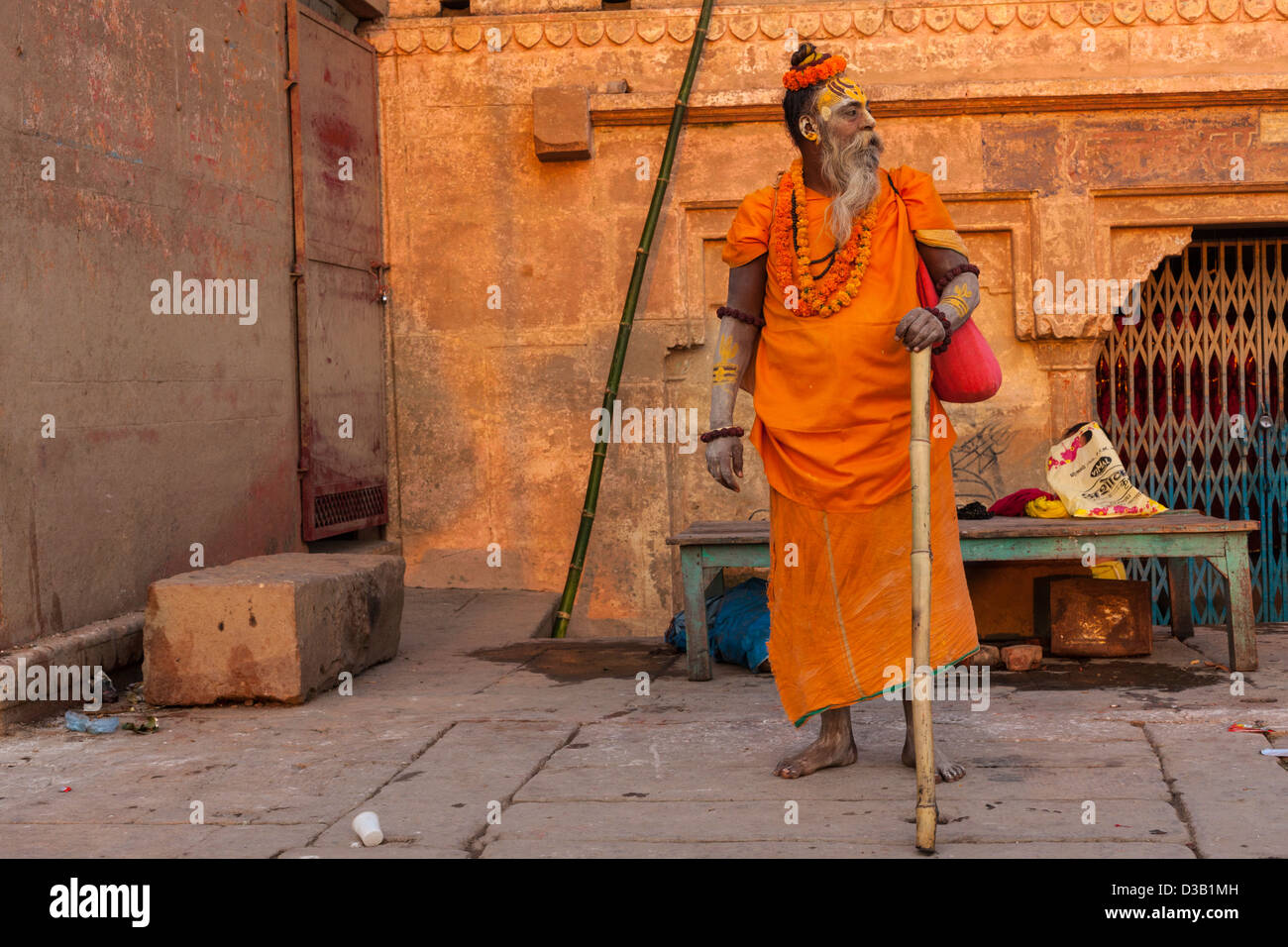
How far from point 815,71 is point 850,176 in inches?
13.4

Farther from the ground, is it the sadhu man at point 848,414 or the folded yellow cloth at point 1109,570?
the sadhu man at point 848,414

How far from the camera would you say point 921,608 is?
333 centimetres

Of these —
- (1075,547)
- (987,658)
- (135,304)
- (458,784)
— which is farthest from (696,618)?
(135,304)

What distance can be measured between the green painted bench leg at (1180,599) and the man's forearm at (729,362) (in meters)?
3.15

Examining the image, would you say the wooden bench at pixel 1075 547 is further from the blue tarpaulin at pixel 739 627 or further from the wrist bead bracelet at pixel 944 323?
the wrist bead bracelet at pixel 944 323

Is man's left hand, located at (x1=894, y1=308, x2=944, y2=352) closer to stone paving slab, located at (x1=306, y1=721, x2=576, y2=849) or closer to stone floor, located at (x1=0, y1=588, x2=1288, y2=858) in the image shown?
stone floor, located at (x1=0, y1=588, x2=1288, y2=858)

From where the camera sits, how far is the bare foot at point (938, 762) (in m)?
3.86

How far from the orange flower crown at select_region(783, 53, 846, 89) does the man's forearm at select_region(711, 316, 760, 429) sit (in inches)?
28.8

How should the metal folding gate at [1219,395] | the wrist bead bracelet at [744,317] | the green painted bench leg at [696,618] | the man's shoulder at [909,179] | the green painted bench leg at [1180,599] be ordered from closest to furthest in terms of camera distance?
the man's shoulder at [909,179] → the wrist bead bracelet at [744,317] → the green painted bench leg at [696,618] → the green painted bench leg at [1180,599] → the metal folding gate at [1219,395]

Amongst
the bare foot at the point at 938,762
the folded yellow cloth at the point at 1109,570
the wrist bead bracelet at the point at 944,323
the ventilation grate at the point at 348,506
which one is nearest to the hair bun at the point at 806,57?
the wrist bead bracelet at the point at 944,323

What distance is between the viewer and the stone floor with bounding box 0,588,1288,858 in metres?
3.37

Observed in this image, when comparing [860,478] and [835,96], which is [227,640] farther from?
[835,96]

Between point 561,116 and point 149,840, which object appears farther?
point 561,116

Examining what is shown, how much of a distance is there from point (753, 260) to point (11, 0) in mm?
2919
